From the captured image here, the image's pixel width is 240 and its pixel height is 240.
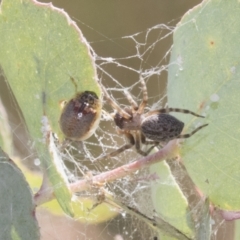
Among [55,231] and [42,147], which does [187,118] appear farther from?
[55,231]

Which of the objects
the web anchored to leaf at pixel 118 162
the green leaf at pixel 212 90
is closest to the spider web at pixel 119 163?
the web anchored to leaf at pixel 118 162

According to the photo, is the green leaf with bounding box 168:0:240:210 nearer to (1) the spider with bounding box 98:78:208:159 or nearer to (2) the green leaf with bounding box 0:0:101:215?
(1) the spider with bounding box 98:78:208:159

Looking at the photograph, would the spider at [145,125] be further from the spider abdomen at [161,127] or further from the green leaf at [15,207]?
the green leaf at [15,207]

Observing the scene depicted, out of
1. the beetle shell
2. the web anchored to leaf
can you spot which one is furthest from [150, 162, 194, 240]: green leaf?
the beetle shell

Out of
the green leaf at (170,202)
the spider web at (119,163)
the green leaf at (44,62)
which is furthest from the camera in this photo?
the spider web at (119,163)

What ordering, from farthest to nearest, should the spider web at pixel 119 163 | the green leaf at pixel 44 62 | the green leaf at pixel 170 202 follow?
the spider web at pixel 119 163 → the green leaf at pixel 170 202 → the green leaf at pixel 44 62

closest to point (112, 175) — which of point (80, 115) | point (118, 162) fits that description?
point (80, 115)

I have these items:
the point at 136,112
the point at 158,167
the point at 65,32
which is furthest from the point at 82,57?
the point at 136,112
